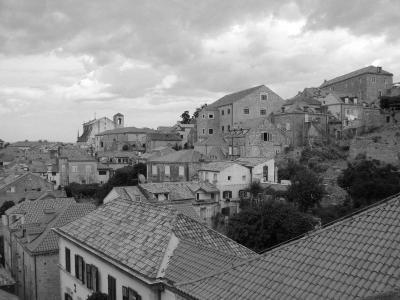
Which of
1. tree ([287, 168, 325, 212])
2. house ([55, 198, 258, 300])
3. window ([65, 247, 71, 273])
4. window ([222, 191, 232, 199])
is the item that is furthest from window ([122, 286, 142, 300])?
window ([222, 191, 232, 199])

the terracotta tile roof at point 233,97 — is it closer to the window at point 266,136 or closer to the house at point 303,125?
the house at point 303,125

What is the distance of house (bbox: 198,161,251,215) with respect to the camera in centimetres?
4322

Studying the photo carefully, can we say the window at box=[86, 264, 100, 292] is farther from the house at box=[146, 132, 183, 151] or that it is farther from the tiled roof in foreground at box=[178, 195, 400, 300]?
the house at box=[146, 132, 183, 151]

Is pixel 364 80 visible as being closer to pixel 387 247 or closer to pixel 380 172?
pixel 380 172

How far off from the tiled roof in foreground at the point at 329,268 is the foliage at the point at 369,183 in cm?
2934

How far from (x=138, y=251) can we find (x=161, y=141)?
69124 mm

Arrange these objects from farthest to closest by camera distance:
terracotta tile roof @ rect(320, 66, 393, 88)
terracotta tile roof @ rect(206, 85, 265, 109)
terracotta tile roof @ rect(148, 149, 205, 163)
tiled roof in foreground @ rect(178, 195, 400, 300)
Answer: terracotta tile roof @ rect(320, 66, 393, 88) < terracotta tile roof @ rect(206, 85, 265, 109) < terracotta tile roof @ rect(148, 149, 205, 163) < tiled roof in foreground @ rect(178, 195, 400, 300)

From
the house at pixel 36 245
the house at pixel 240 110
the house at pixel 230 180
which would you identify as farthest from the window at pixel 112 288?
the house at pixel 240 110

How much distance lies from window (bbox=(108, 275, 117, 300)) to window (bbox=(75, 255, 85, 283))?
272 centimetres

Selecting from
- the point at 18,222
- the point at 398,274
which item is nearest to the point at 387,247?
the point at 398,274

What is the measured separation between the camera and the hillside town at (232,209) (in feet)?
26.6

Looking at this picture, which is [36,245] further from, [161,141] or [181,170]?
[161,141]

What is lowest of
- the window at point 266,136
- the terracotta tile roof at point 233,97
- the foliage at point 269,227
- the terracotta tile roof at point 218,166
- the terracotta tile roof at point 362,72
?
the foliage at point 269,227

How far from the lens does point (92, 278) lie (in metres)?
14.9
